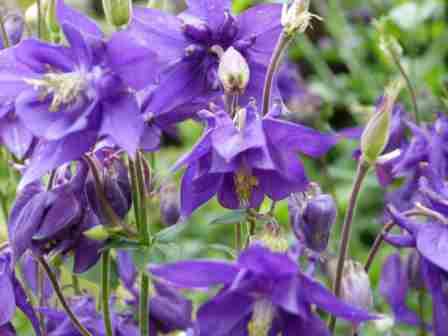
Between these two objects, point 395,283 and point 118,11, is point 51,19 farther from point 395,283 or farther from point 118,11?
point 395,283

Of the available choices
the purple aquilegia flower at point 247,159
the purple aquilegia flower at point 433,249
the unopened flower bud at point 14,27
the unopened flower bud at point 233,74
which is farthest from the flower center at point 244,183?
the unopened flower bud at point 14,27

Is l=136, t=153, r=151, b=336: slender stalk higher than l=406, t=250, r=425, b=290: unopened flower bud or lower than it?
higher

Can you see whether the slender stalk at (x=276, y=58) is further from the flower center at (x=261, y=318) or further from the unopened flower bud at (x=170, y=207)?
the unopened flower bud at (x=170, y=207)

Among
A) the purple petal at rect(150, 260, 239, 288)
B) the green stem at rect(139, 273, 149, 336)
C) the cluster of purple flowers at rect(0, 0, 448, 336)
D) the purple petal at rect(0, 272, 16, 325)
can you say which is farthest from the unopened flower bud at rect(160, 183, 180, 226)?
the purple petal at rect(150, 260, 239, 288)

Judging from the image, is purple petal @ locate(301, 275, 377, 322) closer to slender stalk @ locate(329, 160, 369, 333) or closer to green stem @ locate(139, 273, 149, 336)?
slender stalk @ locate(329, 160, 369, 333)

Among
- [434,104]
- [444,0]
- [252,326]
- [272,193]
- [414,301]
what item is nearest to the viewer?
[252,326]

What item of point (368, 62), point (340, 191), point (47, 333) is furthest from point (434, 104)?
point (47, 333)

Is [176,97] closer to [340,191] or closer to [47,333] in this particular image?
[47,333]
